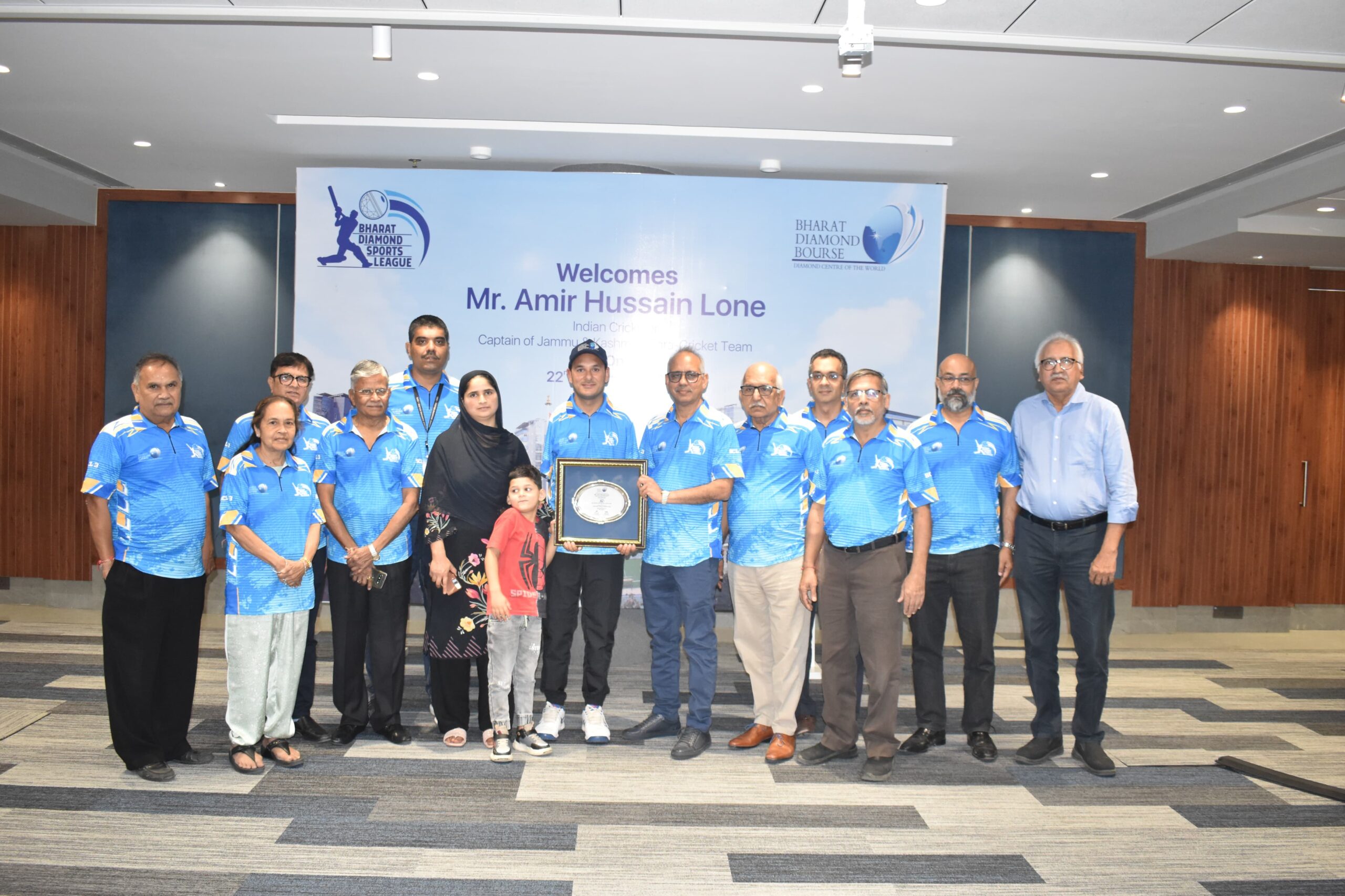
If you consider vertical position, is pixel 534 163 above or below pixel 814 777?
above

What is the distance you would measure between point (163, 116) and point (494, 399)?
3137 millimetres

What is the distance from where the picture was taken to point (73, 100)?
5082mm

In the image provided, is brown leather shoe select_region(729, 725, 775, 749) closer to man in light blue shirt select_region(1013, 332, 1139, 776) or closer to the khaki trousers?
the khaki trousers

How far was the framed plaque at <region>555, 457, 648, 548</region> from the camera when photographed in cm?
394

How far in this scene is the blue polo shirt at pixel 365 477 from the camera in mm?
3912

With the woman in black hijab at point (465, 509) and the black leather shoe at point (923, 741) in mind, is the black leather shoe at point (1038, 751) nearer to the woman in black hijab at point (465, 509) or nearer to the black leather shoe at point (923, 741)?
the black leather shoe at point (923, 741)

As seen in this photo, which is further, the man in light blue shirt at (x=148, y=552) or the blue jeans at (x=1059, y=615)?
the blue jeans at (x=1059, y=615)

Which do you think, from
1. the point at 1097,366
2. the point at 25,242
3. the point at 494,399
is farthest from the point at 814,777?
the point at 25,242

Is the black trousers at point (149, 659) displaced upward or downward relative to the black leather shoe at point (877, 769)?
upward

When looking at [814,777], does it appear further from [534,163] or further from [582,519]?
[534,163]

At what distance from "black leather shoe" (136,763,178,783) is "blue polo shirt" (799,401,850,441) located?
2925 mm

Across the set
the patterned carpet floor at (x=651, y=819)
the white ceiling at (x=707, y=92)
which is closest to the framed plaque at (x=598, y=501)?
the patterned carpet floor at (x=651, y=819)

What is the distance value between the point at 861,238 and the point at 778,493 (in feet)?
9.26

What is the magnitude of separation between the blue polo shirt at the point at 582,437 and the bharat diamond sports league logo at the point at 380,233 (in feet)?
8.12
